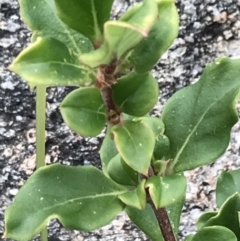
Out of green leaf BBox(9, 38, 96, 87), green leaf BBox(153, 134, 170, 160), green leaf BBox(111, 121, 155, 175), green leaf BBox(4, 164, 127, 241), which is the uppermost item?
green leaf BBox(9, 38, 96, 87)

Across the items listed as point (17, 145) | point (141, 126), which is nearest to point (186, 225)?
point (17, 145)

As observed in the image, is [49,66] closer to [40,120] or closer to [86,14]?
[86,14]

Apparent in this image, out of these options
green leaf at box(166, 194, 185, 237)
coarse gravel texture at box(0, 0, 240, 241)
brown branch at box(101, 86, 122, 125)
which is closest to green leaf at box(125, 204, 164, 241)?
green leaf at box(166, 194, 185, 237)

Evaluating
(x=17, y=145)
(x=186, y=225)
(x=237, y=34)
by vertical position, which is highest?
(x=237, y=34)

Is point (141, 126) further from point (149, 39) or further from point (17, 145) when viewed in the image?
point (17, 145)

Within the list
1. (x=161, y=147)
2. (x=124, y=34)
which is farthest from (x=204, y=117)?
(x=124, y=34)

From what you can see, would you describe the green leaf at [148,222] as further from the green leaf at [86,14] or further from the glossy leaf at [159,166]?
the green leaf at [86,14]

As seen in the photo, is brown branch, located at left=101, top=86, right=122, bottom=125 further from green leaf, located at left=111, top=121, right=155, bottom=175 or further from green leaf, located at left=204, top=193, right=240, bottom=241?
green leaf, located at left=204, top=193, right=240, bottom=241
